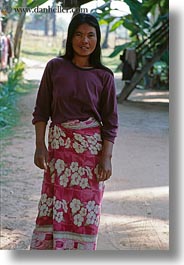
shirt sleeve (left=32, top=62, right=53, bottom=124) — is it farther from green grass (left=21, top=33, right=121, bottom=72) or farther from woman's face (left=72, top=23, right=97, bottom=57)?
green grass (left=21, top=33, right=121, bottom=72)

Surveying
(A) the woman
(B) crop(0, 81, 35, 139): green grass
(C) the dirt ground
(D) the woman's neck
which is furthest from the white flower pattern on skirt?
(B) crop(0, 81, 35, 139): green grass

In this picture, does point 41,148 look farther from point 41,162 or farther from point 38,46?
point 38,46

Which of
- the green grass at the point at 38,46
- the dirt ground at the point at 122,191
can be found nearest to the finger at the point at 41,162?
the dirt ground at the point at 122,191

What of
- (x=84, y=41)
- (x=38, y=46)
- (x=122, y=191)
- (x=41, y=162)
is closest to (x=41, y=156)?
(x=41, y=162)

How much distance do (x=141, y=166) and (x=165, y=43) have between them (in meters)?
2.77

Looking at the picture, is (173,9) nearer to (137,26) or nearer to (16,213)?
(16,213)

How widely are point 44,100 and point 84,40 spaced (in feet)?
0.66

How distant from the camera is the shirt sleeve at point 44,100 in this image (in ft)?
4.67

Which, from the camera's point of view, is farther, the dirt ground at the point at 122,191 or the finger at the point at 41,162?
the dirt ground at the point at 122,191

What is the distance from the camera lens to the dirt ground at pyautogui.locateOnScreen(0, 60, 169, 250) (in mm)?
2260

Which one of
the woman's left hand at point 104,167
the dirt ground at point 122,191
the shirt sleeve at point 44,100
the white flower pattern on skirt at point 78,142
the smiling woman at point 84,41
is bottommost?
the dirt ground at point 122,191

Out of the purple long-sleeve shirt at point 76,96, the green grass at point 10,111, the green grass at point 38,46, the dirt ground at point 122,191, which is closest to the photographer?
the purple long-sleeve shirt at point 76,96

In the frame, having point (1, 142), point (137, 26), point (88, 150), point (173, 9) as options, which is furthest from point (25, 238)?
point (137, 26)

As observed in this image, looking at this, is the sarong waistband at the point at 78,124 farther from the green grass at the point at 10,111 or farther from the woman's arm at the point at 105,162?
the green grass at the point at 10,111
